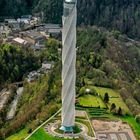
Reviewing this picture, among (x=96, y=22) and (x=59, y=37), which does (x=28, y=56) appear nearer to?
(x=59, y=37)

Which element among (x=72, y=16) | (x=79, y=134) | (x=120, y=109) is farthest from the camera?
(x=120, y=109)

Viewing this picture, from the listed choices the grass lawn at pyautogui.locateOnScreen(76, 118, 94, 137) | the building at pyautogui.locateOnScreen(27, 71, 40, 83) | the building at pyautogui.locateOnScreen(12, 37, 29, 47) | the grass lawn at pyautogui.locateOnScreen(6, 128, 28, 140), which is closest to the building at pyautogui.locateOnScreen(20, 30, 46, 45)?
the building at pyautogui.locateOnScreen(12, 37, 29, 47)

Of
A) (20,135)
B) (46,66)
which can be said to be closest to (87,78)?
(46,66)

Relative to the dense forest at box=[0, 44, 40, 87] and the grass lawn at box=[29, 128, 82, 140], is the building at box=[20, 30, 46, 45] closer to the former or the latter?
the dense forest at box=[0, 44, 40, 87]

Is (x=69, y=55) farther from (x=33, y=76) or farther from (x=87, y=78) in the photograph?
(x=33, y=76)

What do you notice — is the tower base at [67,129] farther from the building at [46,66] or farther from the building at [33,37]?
the building at [33,37]

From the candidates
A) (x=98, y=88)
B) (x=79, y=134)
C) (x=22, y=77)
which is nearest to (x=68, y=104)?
(x=79, y=134)
